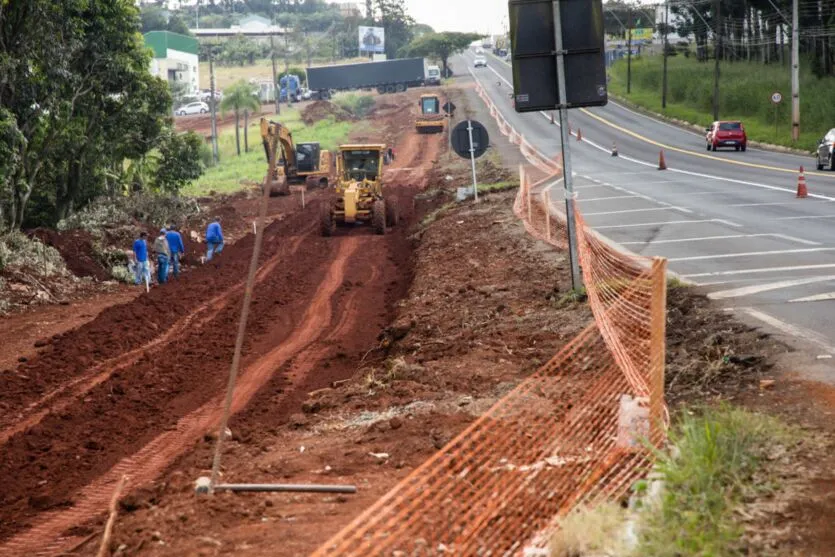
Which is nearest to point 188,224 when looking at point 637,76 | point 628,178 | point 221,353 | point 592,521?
point 628,178

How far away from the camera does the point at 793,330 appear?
1143 centimetres

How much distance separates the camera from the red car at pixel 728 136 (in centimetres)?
5634

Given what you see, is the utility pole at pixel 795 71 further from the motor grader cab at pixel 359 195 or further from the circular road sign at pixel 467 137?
the circular road sign at pixel 467 137

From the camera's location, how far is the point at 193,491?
8.95m

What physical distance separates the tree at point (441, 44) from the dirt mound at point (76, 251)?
108 metres

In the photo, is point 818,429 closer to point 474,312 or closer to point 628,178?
point 474,312

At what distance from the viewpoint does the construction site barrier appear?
6770mm

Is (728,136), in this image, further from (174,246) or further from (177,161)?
(174,246)

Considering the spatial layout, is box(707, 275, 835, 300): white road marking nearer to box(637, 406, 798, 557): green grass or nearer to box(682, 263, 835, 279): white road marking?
box(682, 263, 835, 279): white road marking

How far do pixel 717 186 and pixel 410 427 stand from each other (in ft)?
86.7

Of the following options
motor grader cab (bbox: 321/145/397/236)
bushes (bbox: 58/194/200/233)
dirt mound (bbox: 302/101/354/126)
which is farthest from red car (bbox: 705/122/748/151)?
dirt mound (bbox: 302/101/354/126)

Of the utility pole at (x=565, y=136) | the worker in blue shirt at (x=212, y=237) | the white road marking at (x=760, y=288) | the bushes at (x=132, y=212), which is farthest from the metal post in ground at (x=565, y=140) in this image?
the bushes at (x=132, y=212)

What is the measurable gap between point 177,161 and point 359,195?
7639 millimetres

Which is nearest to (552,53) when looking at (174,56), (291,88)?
(291,88)
